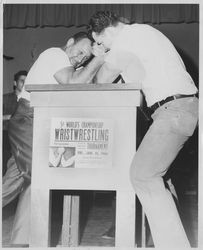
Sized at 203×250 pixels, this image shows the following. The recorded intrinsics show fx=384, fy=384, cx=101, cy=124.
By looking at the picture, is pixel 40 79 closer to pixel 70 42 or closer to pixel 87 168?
pixel 70 42

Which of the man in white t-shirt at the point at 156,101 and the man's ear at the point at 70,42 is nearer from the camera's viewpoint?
the man in white t-shirt at the point at 156,101

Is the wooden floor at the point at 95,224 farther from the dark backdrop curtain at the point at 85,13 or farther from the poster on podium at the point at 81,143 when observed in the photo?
the dark backdrop curtain at the point at 85,13

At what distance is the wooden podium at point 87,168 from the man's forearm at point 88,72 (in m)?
0.11

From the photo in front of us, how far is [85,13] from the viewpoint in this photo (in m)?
1.44

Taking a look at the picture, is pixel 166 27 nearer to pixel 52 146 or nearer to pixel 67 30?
pixel 67 30

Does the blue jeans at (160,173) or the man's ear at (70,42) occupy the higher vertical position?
the man's ear at (70,42)

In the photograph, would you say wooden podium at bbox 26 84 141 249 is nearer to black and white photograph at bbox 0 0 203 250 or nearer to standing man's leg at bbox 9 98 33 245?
black and white photograph at bbox 0 0 203 250

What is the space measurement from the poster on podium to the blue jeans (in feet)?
0.35

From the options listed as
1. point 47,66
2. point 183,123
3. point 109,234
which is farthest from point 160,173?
point 47,66

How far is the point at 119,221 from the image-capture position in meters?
1.14

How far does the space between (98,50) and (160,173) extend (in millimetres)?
523

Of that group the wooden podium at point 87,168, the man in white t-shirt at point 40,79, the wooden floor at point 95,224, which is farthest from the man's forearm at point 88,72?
the wooden floor at point 95,224

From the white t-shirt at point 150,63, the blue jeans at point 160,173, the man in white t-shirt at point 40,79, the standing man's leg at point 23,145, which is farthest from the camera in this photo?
the standing man's leg at point 23,145

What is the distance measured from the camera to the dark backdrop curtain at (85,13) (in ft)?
4.55
